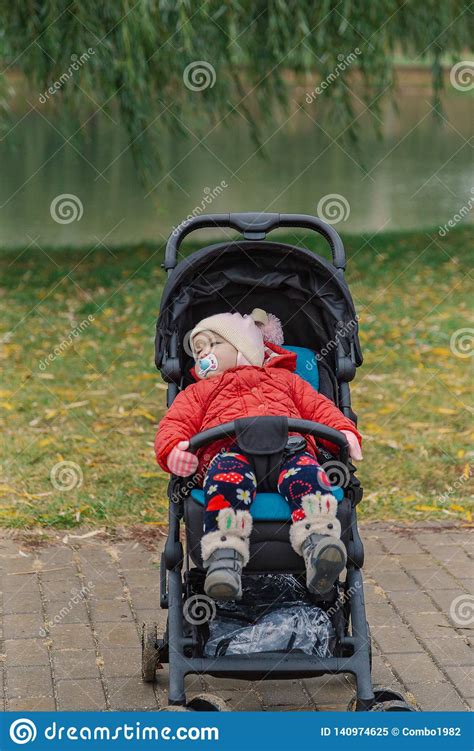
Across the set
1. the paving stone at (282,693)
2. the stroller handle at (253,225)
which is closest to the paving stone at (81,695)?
the paving stone at (282,693)

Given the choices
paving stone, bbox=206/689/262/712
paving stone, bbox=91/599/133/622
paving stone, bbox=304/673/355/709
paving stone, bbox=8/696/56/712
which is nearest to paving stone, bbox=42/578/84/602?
paving stone, bbox=91/599/133/622

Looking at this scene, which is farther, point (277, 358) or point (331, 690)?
point (277, 358)

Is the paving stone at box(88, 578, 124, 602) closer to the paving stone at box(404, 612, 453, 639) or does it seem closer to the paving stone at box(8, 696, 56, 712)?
the paving stone at box(8, 696, 56, 712)

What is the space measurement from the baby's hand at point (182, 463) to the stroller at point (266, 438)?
6cm

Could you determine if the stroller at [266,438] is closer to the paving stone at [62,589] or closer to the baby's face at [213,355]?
the baby's face at [213,355]

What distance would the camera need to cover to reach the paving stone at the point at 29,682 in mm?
4152

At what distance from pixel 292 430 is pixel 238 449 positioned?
224mm

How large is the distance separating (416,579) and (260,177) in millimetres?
15134

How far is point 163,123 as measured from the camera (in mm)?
11180

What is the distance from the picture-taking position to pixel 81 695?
4.15 metres

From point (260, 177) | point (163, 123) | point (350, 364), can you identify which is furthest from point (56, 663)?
point (260, 177)

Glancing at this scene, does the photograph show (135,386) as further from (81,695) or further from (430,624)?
(81,695)

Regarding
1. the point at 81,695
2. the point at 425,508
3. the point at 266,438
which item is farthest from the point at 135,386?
the point at 266,438

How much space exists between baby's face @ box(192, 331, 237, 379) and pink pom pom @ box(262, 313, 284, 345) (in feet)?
0.91
